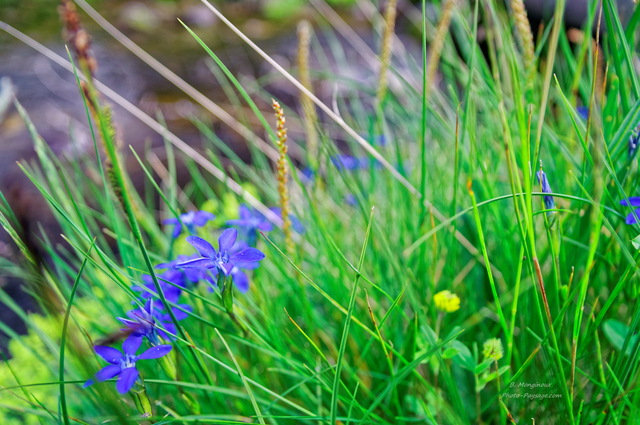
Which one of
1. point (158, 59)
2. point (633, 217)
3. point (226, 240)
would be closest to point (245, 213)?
point (226, 240)

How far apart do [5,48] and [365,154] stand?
4.18 m

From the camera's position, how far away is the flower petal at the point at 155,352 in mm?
629

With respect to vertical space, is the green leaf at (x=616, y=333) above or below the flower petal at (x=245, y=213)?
below

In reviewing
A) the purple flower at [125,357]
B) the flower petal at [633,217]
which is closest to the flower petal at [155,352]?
the purple flower at [125,357]

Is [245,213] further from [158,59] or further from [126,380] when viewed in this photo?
[158,59]

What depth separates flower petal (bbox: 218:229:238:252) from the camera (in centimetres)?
67

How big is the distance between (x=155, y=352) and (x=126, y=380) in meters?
0.05

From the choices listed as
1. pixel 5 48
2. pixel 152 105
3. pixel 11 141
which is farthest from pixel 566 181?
pixel 5 48

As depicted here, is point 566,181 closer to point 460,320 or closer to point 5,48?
point 460,320

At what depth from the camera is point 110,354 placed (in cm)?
65

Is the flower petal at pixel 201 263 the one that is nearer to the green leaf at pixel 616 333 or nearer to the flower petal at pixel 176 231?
the flower petal at pixel 176 231

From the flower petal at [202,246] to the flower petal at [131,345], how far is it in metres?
0.12

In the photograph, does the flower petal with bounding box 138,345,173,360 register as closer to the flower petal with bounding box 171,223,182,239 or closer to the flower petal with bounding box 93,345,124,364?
the flower petal with bounding box 93,345,124,364

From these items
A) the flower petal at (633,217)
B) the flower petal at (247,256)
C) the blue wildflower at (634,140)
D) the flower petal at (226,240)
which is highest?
the blue wildflower at (634,140)
